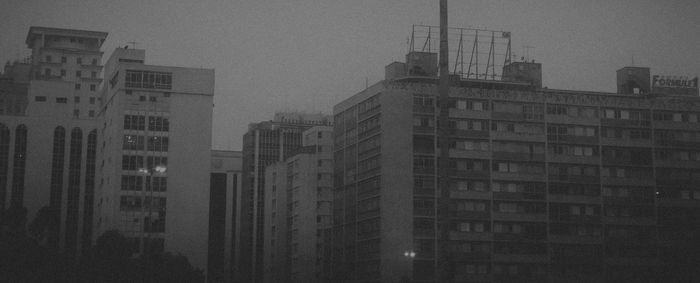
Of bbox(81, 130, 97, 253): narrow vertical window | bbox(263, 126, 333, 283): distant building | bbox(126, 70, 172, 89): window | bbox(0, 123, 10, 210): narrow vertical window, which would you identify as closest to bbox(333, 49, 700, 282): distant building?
bbox(263, 126, 333, 283): distant building

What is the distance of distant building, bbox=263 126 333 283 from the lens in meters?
169

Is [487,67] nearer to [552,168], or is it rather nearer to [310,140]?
[552,168]

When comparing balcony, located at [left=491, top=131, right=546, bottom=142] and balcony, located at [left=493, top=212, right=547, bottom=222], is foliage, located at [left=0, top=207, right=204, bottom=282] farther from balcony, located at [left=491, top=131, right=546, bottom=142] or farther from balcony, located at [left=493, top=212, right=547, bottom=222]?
balcony, located at [left=491, top=131, right=546, bottom=142]

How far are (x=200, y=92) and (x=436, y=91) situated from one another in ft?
115

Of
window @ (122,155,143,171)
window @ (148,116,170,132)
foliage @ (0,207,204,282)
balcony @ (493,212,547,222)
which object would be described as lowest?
foliage @ (0,207,204,282)

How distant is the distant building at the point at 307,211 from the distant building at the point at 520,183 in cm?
2148

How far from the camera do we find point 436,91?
136375mm

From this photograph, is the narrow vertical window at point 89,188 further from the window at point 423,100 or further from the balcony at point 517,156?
the balcony at point 517,156

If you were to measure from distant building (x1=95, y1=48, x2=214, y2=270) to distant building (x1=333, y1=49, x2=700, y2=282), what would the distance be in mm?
20713

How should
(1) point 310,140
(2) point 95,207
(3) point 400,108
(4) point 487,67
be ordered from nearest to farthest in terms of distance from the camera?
(3) point 400,108 → (4) point 487,67 → (2) point 95,207 → (1) point 310,140

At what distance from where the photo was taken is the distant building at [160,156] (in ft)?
467

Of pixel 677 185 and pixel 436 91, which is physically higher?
pixel 436 91

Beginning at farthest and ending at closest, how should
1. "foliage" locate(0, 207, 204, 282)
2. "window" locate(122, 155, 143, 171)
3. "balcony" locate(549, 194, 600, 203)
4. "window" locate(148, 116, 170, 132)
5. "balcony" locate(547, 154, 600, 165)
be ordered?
"window" locate(148, 116, 170, 132) → "window" locate(122, 155, 143, 171) → "balcony" locate(547, 154, 600, 165) → "balcony" locate(549, 194, 600, 203) → "foliage" locate(0, 207, 204, 282)

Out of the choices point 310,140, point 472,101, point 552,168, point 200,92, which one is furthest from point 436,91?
point 310,140
